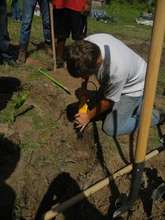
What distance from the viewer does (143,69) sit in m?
4.58

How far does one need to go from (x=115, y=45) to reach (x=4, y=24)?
2.36 meters

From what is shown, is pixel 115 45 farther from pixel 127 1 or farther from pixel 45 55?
pixel 127 1

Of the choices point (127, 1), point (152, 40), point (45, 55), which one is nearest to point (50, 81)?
point (45, 55)

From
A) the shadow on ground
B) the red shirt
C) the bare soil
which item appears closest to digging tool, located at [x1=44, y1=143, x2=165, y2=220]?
the bare soil

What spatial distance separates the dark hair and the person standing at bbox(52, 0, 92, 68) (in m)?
2.28

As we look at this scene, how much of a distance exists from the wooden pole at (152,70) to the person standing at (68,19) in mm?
3315

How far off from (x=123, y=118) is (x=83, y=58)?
140 centimetres

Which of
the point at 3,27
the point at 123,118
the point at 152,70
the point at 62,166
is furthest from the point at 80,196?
the point at 3,27

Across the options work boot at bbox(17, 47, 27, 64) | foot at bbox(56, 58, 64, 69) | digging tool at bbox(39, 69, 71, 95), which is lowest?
foot at bbox(56, 58, 64, 69)

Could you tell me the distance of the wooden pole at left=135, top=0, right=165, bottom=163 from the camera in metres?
2.63

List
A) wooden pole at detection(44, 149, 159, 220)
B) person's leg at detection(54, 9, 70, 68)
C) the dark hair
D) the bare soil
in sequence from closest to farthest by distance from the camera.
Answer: wooden pole at detection(44, 149, 159, 220)
the dark hair
the bare soil
person's leg at detection(54, 9, 70, 68)

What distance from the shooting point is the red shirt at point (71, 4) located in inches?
231

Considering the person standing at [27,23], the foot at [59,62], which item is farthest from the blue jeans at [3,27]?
the foot at [59,62]

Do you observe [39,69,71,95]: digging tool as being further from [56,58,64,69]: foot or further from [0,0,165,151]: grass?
[56,58,64,69]: foot
